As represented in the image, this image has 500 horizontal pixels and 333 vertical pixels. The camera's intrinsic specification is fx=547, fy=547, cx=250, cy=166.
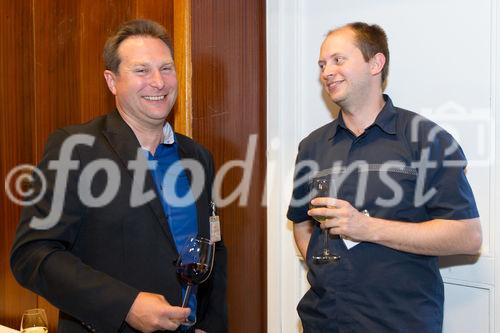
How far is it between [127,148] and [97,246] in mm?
339

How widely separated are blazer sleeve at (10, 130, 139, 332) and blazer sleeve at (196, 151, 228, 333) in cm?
42

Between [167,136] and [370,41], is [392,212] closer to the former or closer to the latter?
[370,41]

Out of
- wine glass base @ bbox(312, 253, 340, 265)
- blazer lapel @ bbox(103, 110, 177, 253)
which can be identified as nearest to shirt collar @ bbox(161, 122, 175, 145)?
blazer lapel @ bbox(103, 110, 177, 253)

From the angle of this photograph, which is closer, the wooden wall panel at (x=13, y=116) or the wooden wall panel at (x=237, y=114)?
the wooden wall panel at (x=237, y=114)

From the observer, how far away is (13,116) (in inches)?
110

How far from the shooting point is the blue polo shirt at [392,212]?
189 cm

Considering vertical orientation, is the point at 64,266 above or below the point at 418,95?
below

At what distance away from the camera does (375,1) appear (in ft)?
7.99

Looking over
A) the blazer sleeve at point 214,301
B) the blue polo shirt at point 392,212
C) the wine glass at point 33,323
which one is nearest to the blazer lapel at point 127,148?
the blazer sleeve at point 214,301

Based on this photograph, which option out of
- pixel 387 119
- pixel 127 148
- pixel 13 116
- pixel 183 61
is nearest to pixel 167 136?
pixel 127 148

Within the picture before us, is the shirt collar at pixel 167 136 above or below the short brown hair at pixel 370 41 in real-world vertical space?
below

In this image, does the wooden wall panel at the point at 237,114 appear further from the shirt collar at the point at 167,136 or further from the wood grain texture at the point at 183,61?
the shirt collar at the point at 167,136

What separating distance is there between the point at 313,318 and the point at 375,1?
1.40m

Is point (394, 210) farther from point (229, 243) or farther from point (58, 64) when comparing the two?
point (58, 64)
